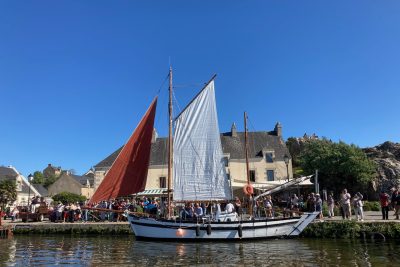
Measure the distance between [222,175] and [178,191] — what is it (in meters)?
2.61

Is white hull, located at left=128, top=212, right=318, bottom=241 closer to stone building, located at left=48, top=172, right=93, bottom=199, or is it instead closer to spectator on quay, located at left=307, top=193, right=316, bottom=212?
spectator on quay, located at left=307, top=193, right=316, bottom=212

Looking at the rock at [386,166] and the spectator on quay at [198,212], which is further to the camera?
the rock at [386,166]

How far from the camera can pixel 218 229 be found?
64.4 feet

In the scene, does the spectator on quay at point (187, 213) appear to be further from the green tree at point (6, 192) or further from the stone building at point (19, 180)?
the stone building at point (19, 180)

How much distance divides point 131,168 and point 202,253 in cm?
677

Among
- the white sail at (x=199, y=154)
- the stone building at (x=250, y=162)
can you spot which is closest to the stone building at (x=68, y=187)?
the stone building at (x=250, y=162)

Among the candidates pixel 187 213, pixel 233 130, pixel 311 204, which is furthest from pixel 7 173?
pixel 311 204

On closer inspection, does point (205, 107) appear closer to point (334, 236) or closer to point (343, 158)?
point (334, 236)

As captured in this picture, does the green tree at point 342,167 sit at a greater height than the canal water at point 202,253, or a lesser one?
greater

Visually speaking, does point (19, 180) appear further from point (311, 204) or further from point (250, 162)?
point (311, 204)

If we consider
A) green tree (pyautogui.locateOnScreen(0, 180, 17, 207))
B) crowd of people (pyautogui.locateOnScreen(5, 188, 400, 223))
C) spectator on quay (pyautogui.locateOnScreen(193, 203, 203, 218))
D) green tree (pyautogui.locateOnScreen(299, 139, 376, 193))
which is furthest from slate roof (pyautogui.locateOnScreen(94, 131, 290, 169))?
spectator on quay (pyautogui.locateOnScreen(193, 203, 203, 218))

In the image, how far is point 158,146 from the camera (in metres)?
47.8

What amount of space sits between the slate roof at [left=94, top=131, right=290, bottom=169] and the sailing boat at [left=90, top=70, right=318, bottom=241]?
77.0ft

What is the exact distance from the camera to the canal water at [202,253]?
13547 millimetres
